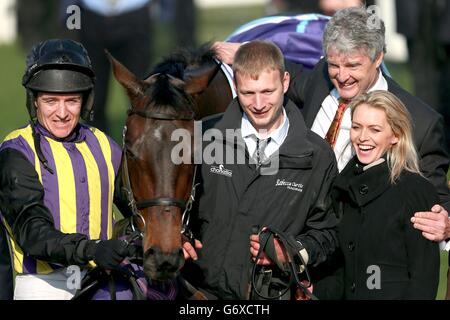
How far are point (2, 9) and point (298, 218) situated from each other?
735 inches

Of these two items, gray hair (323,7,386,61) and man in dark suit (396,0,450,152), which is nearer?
gray hair (323,7,386,61)

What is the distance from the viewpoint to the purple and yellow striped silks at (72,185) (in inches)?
224

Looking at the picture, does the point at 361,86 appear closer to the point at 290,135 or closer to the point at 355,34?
the point at 355,34

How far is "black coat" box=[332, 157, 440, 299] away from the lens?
18.5 ft

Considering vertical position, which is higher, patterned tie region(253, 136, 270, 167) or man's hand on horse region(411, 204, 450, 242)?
patterned tie region(253, 136, 270, 167)

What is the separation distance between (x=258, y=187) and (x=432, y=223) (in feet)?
2.65

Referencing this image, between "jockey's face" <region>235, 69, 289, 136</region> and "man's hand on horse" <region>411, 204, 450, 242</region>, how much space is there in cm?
81

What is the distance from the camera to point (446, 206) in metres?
6.00

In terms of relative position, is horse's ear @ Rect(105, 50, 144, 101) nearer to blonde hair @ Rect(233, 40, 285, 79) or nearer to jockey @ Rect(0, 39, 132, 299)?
jockey @ Rect(0, 39, 132, 299)

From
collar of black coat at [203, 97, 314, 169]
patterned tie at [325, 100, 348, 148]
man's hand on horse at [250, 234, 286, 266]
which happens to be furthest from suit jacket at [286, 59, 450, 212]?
man's hand on horse at [250, 234, 286, 266]

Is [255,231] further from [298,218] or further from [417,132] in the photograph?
[417,132]
